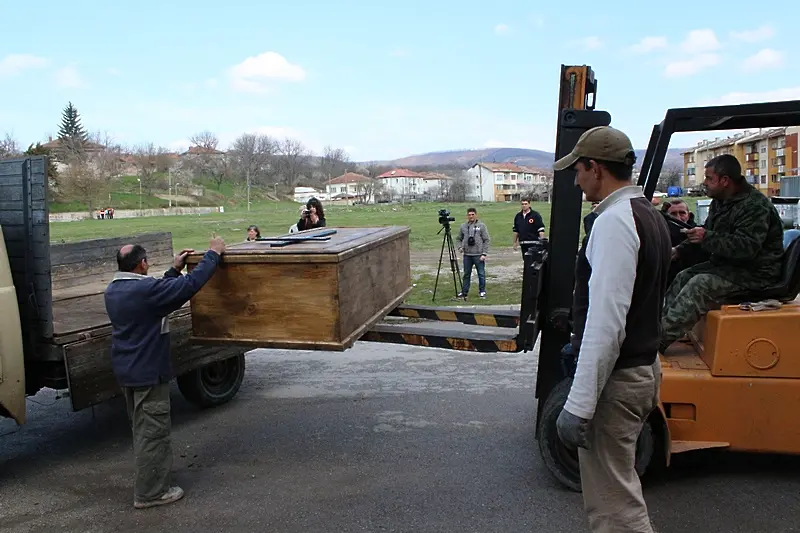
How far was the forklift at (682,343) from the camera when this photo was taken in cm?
423

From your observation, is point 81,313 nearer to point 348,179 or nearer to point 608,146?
point 608,146

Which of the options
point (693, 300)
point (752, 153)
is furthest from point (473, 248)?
point (693, 300)

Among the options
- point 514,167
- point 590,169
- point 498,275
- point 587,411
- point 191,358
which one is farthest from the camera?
point 514,167

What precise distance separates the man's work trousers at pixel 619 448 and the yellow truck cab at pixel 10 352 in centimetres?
381

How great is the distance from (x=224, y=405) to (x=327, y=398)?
0.98 metres

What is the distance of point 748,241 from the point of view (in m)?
4.40

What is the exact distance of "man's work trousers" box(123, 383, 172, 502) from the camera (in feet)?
14.8

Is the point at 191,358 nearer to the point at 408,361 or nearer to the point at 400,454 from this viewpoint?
the point at 400,454

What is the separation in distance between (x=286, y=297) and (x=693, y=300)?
8.56ft

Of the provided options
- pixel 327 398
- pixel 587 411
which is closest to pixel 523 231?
pixel 327 398

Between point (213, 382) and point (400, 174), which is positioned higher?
point (400, 174)

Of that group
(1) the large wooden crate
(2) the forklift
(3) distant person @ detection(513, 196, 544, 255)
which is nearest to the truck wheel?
(1) the large wooden crate

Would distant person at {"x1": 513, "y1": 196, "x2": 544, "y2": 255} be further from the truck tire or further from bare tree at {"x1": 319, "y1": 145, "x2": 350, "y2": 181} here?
bare tree at {"x1": 319, "y1": 145, "x2": 350, "y2": 181}

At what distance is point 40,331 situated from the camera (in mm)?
4883
